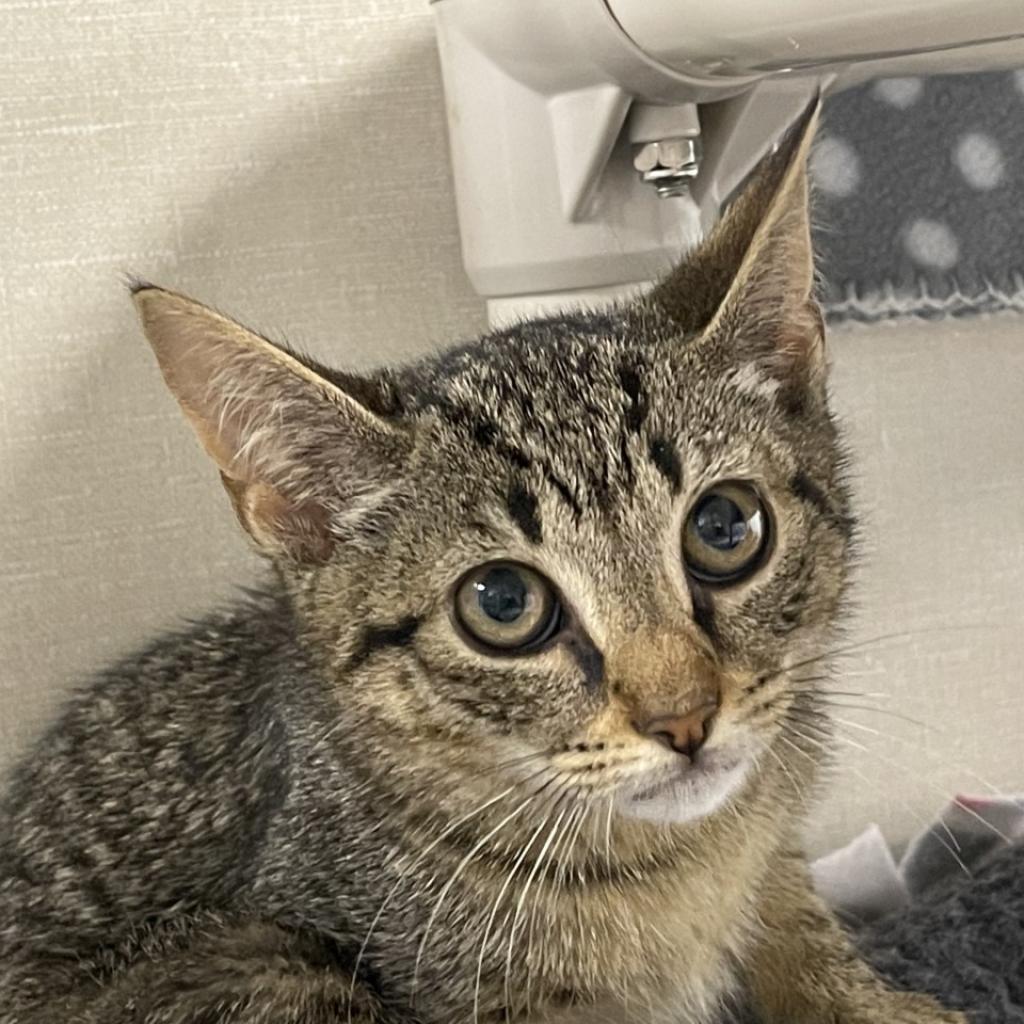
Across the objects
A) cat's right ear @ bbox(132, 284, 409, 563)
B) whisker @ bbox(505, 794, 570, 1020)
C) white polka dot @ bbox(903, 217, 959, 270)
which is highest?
white polka dot @ bbox(903, 217, 959, 270)

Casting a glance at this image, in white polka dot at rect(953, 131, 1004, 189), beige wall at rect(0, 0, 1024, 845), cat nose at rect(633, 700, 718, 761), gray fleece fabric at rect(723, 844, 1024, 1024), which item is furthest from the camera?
white polka dot at rect(953, 131, 1004, 189)

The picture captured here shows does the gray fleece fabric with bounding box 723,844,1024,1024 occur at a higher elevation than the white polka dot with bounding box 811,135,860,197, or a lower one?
lower

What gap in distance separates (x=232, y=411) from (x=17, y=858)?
1.19ft

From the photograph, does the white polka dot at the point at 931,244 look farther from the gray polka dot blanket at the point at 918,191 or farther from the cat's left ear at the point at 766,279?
the cat's left ear at the point at 766,279

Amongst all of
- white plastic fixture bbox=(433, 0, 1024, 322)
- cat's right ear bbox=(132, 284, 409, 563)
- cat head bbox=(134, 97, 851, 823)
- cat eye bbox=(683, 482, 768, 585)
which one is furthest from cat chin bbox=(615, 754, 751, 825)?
white plastic fixture bbox=(433, 0, 1024, 322)

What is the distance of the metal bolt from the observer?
91cm

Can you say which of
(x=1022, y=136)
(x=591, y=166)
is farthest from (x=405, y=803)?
(x=1022, y=136)

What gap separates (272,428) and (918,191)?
65 cm

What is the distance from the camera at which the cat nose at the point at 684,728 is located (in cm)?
67

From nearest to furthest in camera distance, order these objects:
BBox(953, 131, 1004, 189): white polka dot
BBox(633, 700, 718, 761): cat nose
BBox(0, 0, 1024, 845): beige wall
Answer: BBox(633, 700, 718, 761): cat nose → BBox(0, 0, 1024, 845): beige wall → BBox(953, 131, 1004, 189): white polka dot

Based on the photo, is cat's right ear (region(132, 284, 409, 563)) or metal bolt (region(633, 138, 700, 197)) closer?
cat's right ear (region(132, 284, 409, 563))

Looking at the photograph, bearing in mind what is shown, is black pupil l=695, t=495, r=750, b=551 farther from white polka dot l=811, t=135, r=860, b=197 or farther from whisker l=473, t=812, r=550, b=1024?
white polka dot l=811, t=135, r=860, b=197

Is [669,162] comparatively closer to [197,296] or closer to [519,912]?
[197,296]

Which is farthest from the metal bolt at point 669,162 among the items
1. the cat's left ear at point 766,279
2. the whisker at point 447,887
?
the whisker at point 447,887
